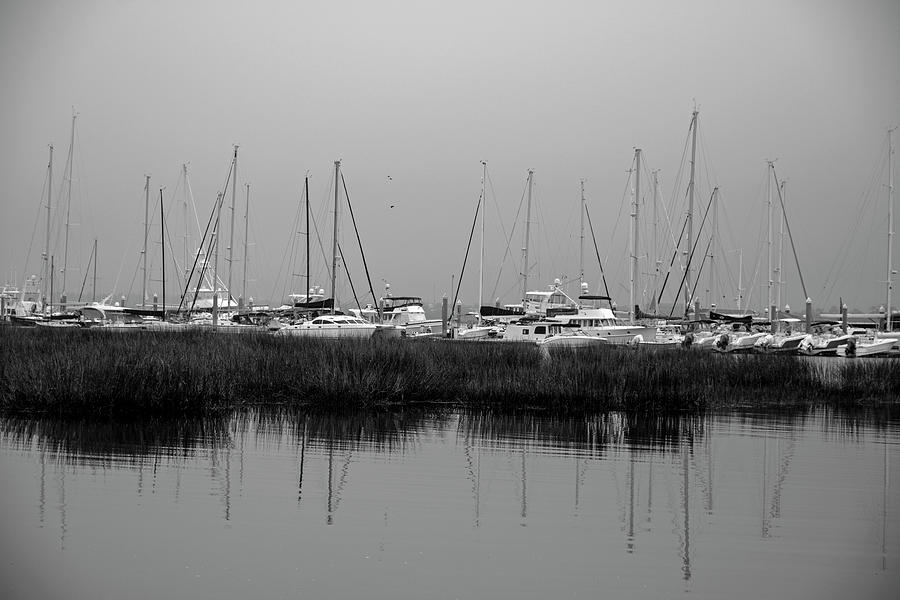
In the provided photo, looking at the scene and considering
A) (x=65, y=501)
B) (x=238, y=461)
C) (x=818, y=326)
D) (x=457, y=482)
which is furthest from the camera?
(x=818, y=326)

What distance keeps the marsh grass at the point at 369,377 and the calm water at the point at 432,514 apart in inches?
49.6

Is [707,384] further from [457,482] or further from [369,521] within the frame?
[369,521]

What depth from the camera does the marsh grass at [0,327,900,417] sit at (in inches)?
764

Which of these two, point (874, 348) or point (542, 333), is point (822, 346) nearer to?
point (874, 348)

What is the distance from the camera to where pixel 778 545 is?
1109 centimetres

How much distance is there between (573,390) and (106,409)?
34.3 feet

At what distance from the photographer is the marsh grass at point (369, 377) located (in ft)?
63.7

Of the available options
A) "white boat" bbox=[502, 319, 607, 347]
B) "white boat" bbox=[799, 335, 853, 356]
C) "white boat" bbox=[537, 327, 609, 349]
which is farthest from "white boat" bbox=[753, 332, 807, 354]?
"white boat" bbox=[502, 319, 607, 347]

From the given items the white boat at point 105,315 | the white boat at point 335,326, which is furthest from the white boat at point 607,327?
the white boat at point 105,315

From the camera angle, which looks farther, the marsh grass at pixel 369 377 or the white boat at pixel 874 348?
the white boat at pixel 874 348

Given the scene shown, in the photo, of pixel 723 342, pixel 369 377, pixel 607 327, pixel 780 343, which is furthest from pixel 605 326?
pixel 369 377

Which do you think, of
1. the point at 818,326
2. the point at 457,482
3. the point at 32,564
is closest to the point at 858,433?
the point at 457,482

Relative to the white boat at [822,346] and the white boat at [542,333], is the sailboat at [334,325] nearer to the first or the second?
the white boat at [542,333]

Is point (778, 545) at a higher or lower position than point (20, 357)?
lower
